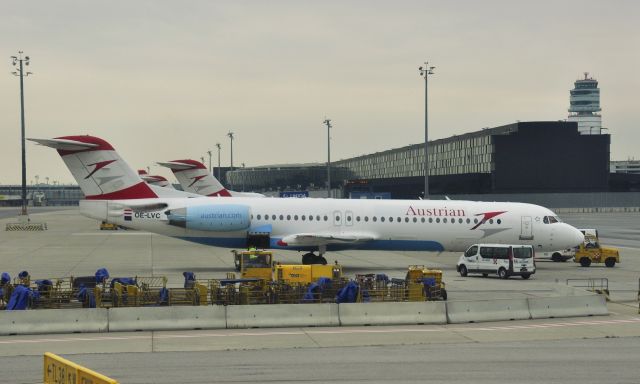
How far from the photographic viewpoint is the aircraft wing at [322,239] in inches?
1736

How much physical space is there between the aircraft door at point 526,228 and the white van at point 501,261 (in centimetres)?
579

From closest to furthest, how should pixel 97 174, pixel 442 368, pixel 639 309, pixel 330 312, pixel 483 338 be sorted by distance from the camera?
pixel 442 368, pixel 483 338, pixel 330 312, pixel 639 309, pixel 97 174

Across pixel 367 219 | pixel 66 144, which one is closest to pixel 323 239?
pixel 367 219

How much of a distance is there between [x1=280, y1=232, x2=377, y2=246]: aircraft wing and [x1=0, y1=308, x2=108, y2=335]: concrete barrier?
20.4 metres

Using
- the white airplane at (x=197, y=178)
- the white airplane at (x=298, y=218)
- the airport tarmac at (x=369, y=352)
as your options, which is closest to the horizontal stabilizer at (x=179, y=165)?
the white airplane at (x=197, y=178)

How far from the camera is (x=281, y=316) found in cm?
2530

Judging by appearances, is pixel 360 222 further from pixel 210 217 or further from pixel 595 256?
pixel 595 256

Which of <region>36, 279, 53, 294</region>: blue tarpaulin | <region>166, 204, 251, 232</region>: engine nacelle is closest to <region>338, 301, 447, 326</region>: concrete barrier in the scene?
<region>36, 279, 53, 294</region>: blue tarpaulin

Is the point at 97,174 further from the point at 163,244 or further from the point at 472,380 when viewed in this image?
the point at 472,380

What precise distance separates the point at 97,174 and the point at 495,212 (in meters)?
21.4

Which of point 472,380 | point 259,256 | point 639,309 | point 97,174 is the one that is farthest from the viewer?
point 97,174

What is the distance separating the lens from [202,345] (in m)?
22.0

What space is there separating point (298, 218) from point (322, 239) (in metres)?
1.80

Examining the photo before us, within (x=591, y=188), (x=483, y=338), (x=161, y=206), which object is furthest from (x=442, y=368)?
(x=591, y=188)
